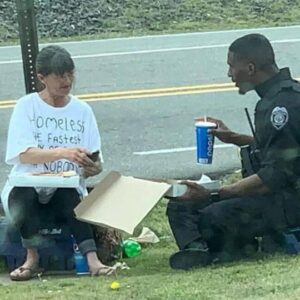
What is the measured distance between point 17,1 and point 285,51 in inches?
339

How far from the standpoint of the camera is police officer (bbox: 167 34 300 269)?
16.7 feet

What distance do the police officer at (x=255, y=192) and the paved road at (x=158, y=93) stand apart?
339 cm

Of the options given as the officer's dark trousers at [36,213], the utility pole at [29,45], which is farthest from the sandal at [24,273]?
the utility pole at [29,45]

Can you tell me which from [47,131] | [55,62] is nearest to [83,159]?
[47,131]

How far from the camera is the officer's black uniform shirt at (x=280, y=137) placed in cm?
506

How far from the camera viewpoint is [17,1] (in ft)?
20.9

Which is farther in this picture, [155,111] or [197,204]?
[155,111]

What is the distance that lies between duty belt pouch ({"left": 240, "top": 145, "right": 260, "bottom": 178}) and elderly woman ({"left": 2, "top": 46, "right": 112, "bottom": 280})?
798mm

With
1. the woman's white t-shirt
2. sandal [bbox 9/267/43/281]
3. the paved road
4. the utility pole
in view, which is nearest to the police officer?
the woman's white t-shirt

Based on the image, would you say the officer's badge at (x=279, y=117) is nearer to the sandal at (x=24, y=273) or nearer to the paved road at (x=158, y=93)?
the sandal at (x=24, y=273)

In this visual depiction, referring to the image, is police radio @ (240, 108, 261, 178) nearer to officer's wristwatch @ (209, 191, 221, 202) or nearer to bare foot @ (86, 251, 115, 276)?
officer's wristwatch @ (209, 191, 221, 202)

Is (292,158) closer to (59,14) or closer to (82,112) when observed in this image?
(82,112)

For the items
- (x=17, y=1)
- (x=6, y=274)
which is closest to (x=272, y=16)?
(x=17, y=1)

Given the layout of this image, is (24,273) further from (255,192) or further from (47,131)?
(255,192)
